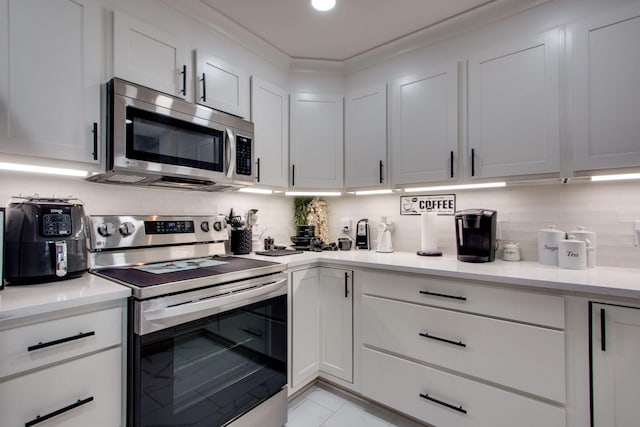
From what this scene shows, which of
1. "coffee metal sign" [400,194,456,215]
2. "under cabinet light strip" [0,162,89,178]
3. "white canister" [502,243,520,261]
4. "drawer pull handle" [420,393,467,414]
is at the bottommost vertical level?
"drawer pull handle" [420,393,467,414]

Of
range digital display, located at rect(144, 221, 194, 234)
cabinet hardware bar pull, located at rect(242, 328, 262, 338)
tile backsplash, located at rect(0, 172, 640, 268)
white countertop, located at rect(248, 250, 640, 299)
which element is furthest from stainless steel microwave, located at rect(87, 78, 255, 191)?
cabinet hardware bar pull, located at rect(242, 328, 262, 338)

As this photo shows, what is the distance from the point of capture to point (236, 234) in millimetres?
2125

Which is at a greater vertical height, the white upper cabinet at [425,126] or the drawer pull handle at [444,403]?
the white upper cabinet at [425,126]

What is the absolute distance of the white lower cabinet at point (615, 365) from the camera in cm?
118

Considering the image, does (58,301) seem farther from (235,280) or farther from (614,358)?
(614,358)

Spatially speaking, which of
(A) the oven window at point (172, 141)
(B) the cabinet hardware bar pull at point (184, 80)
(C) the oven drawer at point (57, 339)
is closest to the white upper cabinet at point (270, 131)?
(A) the oven window at point (172, 141)

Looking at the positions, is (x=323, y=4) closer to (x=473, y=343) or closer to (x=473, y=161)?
(x=473, y=161)

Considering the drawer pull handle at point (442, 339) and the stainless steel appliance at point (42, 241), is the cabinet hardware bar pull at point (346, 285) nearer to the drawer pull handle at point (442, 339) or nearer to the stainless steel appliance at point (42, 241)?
the drawer pull handle at point (442, 339)

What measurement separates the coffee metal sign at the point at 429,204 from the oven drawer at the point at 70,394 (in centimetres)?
200

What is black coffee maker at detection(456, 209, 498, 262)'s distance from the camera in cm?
179

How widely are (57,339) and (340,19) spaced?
7.00 ft

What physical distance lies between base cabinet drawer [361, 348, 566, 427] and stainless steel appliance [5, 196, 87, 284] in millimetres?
1595

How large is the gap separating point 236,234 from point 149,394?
1.13m

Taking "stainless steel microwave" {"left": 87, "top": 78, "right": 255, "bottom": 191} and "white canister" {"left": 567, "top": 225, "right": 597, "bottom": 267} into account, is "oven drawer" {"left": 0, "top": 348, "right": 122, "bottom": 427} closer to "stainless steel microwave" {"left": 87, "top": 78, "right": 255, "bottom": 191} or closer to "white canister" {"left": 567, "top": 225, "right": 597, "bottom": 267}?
"stainless steel microwave" {"left": 87, "top": 78, "right": 255, "bottom": 191}
